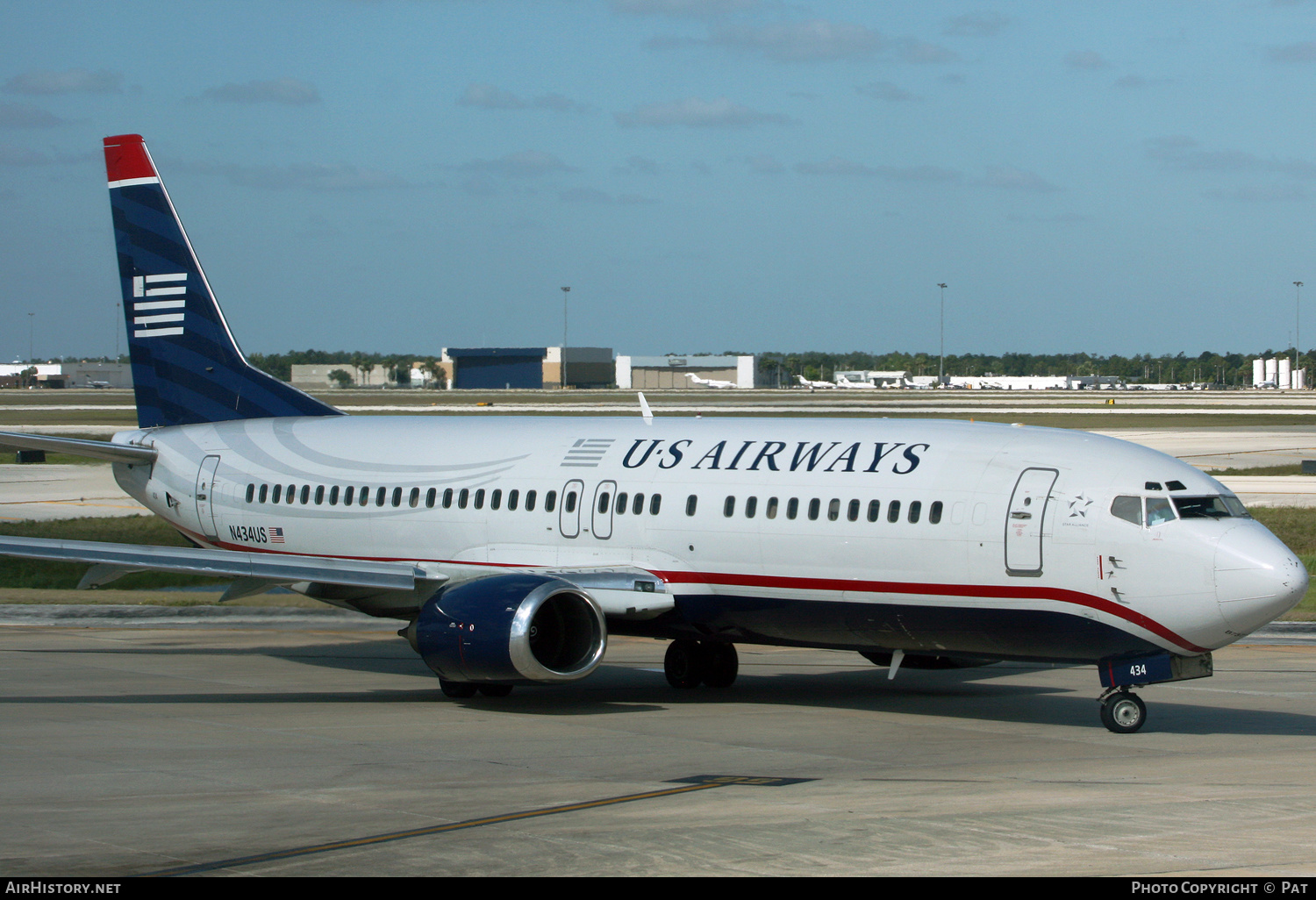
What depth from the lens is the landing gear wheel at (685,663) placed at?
22.3 metres

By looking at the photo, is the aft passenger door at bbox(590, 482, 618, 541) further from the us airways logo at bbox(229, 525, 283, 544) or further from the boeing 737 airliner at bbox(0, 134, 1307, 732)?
the us airways logo at bbox(229, 525, 283, 544)

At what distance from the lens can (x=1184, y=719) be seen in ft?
64.2

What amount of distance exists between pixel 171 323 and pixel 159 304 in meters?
0.43

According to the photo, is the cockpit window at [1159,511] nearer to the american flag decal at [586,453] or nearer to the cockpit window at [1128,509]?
the cockpit window at [1128,509]

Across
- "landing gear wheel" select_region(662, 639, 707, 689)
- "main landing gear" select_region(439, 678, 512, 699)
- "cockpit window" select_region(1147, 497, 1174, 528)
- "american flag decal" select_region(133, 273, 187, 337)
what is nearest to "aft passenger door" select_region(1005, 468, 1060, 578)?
"cockpit window" select_region(1147, 497, 1174, 528)

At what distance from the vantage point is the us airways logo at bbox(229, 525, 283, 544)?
25047mm

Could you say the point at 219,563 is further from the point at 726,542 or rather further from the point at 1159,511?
the point at 1159,511

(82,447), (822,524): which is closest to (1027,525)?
(822,524)

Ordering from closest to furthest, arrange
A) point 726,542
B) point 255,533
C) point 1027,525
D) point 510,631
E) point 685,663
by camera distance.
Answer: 1. point 1027,525
2. point 510,631
3. point 726,542
4. point 685,663
5. point 255,533

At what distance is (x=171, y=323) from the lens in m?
27.7

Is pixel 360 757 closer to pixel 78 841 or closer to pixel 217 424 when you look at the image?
pixel 78 841
